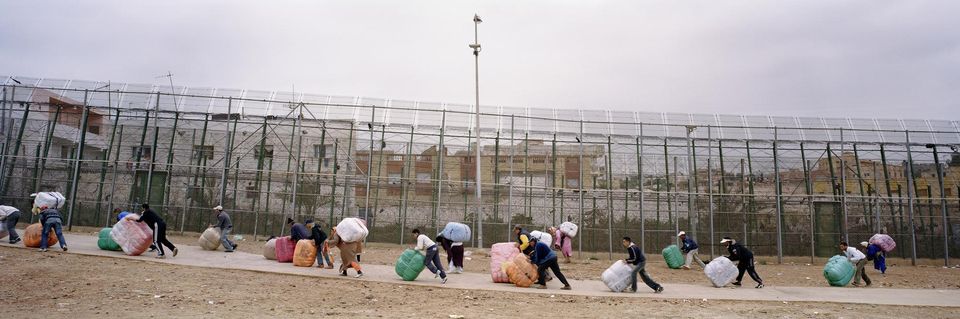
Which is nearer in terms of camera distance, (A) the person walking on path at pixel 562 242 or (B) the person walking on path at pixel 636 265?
(B) the person walking on path at pixel 636 265

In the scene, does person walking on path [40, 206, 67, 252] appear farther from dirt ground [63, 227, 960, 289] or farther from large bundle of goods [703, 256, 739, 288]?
large bundle of goods [703, 256, 739, 288]

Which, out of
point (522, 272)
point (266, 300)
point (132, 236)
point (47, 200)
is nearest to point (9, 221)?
point (47, 200)

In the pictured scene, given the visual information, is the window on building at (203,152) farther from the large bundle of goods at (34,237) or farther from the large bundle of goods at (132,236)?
the large bundle of goods at (132,236)

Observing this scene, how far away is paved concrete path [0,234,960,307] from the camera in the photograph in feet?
39.8

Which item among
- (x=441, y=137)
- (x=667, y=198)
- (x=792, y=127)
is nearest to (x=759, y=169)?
(x=792, y=127)

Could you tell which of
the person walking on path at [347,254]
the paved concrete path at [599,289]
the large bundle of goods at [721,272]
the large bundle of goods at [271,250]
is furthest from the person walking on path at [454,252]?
the large bundle of goods at [721,272]

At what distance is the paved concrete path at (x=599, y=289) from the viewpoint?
12.1 metres

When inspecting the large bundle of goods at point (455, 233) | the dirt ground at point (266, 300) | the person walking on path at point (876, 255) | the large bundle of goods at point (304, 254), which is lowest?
the dirt ground at point (266, 300)

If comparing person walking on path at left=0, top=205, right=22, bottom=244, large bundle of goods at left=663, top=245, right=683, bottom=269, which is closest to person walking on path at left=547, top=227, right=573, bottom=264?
large bundle of goods at left=663, top=245, right=683, bottom=269

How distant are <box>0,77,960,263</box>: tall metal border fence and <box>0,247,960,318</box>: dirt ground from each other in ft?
36.3

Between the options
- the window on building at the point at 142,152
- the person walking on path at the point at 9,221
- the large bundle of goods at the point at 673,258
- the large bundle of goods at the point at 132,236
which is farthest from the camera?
the window on building at the point at 142,152

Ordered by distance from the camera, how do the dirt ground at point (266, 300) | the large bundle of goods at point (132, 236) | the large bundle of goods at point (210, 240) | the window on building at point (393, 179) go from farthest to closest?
the window on building at point (393, 179) < the large bundle of goods at point (210, 240) < the large bundle of goods at point (132, 236) < the dirt ground at point (266, 300)

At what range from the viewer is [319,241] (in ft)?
46.1

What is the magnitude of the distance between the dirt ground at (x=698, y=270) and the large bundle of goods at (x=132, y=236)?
350 centimetres
